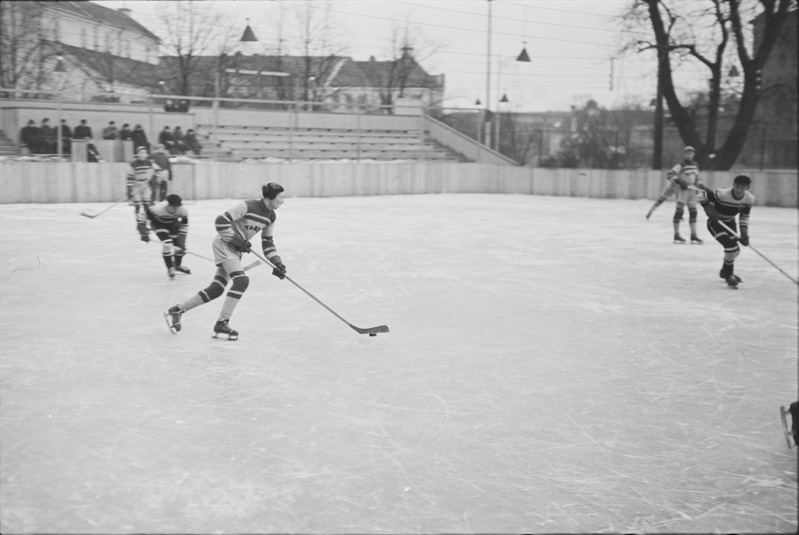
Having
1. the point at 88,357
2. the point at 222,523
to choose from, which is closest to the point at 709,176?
the point at 88,357

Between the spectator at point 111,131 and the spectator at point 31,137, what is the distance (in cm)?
429

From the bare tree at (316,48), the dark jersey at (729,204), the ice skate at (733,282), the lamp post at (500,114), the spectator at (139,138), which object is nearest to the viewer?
the bare tree at (316,48)

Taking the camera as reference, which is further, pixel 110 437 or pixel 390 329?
pixel 390 329

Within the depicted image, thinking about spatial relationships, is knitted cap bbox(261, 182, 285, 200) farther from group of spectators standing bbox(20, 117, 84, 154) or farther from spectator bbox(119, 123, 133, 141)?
spectator bbox(119, 123, 133, 141)

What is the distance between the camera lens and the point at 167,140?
12898mm

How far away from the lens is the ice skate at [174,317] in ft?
23.0

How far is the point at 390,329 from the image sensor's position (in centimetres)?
740

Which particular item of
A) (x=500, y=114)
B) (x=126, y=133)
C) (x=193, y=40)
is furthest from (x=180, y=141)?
(x=500, y=114)

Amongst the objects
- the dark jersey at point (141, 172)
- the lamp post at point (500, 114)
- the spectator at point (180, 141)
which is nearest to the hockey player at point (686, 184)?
the spectator at point (180, 141)

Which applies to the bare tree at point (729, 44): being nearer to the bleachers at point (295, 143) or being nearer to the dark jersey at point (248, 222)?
the dark jersey at point (248, 222)

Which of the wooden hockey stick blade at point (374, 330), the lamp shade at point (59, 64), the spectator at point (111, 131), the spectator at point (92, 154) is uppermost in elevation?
the spectator at point (111, 131)

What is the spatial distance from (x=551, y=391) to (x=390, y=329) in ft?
7.41

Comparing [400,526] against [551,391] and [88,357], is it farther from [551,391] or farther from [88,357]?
[88,357]

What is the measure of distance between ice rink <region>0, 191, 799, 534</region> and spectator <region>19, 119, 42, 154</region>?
45 cm
